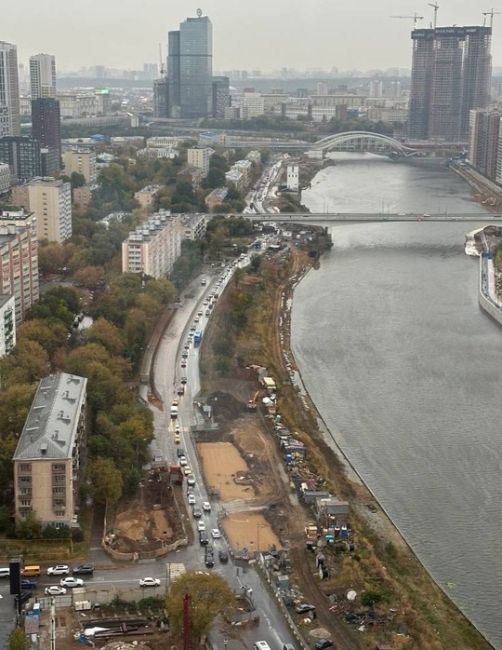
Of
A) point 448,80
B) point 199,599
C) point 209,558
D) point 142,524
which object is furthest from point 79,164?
point 448,80

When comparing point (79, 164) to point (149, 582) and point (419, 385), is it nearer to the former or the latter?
point (419, 385)

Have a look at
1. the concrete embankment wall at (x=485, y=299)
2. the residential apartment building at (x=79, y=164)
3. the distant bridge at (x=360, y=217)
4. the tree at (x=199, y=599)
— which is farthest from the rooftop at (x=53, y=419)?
the residential apartment building at (x=79, y=164)

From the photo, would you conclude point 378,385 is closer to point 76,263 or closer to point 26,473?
point 26,473

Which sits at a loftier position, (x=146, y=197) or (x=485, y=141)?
(x=485, y=141)

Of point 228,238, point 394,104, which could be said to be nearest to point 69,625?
point 228,238

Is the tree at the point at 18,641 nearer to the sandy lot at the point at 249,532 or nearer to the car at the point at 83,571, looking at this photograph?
the car at the point at 83,571

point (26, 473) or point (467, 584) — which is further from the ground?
point (26, 473)

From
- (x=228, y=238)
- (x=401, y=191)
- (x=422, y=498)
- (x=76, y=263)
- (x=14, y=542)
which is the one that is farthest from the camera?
(x=401, y=191)

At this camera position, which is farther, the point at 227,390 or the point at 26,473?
the point at 227,390
